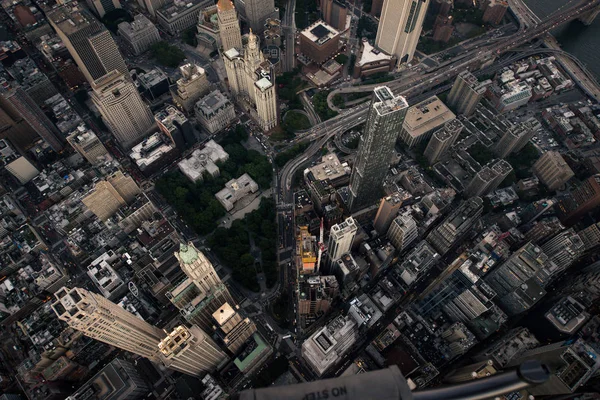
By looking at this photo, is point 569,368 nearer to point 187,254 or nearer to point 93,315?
point 187,254

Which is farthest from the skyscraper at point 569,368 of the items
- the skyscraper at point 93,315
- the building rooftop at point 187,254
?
the skyscraper at point 93,315

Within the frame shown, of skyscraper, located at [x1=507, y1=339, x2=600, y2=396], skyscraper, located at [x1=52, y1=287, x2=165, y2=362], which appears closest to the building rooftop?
skyscraper, located at [x1=52, y1=287, x2=165, y2=362]

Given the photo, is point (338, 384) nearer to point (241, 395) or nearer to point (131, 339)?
point (241, 395)

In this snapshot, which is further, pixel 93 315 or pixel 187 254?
pixel 187 254

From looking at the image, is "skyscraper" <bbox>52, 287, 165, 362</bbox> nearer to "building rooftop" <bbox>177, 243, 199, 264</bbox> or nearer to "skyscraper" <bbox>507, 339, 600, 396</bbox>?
"building rooftop" <bbox>177, 243, 199, 264</bbox>

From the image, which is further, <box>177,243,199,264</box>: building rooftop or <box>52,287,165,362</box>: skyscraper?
<box>177,243,199,264</box>: building rooftop

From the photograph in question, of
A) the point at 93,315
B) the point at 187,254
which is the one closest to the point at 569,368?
the point at 187,254

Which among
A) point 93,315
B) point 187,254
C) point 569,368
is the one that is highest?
point 187,254

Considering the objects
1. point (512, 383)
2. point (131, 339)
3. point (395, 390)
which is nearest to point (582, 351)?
point (512, 383)

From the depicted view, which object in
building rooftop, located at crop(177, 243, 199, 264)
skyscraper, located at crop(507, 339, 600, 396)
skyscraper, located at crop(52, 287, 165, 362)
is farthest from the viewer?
building rooftop, located at crop(177, 243, 199, 264)

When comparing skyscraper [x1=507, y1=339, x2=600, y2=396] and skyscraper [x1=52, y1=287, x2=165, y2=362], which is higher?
skyscraper [x1=52, y1=287, x2=165, y2=362]

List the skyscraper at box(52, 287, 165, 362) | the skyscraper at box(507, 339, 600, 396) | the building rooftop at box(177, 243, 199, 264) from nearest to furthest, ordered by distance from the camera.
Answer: the skyscraper at box(52, 287, 165, 362) < the skyscraper at box(507, 339, 600, 396) < the building rooftop at box(177, 243, 199, 264)
